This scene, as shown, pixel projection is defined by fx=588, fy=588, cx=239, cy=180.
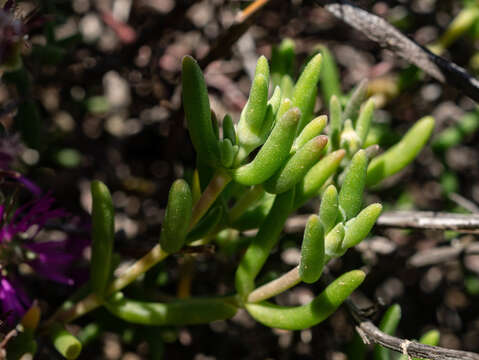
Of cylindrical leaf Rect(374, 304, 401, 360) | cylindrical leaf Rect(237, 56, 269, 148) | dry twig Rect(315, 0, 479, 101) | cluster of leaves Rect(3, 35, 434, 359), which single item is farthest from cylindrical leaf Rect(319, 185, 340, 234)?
dry twig Rect(315, 0, 479, 101)

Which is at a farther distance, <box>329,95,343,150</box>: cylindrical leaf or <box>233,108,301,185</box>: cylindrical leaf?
<box>329,95,343,150</box>: cylindrical leaf

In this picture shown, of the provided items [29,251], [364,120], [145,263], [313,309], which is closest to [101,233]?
[145,263]

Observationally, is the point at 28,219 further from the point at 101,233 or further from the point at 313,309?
the point at 313,309

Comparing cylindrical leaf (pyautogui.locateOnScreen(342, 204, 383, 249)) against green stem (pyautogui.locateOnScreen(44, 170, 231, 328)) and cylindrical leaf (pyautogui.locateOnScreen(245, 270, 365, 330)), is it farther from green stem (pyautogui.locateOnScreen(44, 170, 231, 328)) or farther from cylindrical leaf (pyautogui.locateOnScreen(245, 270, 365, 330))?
green stem (pyautogui.locateOnScreen(44, 170, 231, 328))

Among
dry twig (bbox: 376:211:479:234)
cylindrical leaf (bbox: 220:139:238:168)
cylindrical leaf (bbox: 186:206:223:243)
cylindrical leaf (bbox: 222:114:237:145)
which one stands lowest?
dry twig (bbox: 376:211:479:234)

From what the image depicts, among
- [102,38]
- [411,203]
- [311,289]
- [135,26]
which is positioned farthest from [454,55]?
[102,38]

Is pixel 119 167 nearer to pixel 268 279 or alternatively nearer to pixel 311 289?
pixel 311 289

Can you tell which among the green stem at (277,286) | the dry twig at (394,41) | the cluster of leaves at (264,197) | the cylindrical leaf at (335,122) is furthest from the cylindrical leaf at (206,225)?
the dry twig at (394,41)
